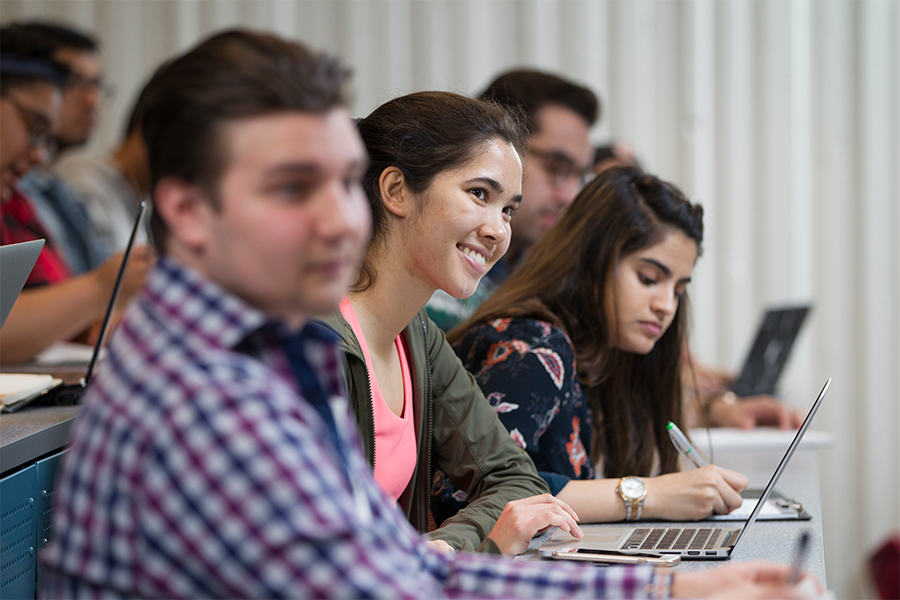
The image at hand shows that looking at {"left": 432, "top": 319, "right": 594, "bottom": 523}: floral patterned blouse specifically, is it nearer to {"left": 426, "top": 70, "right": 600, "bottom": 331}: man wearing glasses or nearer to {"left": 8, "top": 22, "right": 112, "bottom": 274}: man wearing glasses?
{"left": 426, "top": 70, "right": 600, "bottom": 331}: man wearing glasses

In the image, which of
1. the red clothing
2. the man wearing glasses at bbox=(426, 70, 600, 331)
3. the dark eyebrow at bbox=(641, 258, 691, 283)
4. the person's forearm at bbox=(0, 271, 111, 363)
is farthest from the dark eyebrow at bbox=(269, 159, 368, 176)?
the man wearing glasses at bbox=(426, 70, 600, 331)

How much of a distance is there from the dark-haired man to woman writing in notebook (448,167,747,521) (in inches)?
27.5

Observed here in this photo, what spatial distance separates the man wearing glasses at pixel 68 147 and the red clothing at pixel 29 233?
0.37 ft

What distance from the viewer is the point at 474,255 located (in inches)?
47.0

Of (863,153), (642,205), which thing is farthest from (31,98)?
(863,153)

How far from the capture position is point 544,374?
1.32 metres

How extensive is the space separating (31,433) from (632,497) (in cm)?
77

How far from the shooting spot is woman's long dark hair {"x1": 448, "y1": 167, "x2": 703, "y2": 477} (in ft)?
4.97

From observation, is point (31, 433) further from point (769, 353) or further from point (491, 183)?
point (769, 353)

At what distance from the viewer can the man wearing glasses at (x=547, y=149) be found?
95.2 inches

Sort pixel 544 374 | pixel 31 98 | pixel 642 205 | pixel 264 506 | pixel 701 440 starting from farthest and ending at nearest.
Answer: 1. pixel 31 98
2. pixel 701 440
3. pixel 642 205
4. pixel 544 374
5. pixel 264 506

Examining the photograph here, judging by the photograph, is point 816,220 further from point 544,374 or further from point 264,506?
point 264,506

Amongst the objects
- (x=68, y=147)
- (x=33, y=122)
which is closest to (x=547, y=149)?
(x=33, y=122)

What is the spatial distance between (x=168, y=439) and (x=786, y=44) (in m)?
2.99
